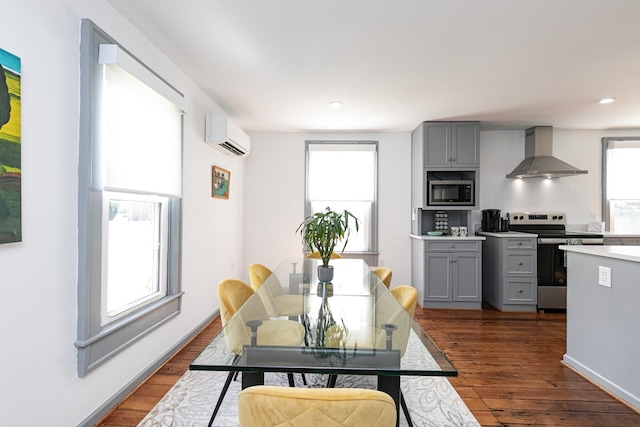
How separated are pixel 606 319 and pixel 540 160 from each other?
2.82 meters

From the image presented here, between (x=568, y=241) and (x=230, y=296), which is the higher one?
(x=568, y=241)

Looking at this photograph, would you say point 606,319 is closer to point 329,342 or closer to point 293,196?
point 329,342

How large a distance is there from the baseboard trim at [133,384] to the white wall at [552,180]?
167 inches

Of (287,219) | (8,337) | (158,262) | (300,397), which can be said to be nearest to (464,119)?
(287,219)

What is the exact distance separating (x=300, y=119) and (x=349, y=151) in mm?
1021

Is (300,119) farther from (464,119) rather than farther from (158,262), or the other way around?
(158,262)

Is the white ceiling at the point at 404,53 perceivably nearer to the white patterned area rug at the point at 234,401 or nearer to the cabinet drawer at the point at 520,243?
the cabinet drawer at the point at 520,243

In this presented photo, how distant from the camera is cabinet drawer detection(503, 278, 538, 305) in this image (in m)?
4.07

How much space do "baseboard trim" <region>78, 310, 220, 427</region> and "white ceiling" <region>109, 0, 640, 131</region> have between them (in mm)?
2455

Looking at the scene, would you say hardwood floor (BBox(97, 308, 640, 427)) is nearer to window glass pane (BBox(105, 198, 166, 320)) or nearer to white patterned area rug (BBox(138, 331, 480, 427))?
white patterned area rug (BBox(138, 331, 480, 427))

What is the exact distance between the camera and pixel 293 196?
4867 millimetres

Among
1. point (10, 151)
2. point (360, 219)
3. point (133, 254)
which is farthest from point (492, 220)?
point (10, 151)

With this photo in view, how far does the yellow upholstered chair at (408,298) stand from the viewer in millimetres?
1810

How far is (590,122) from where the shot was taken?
4.34m
